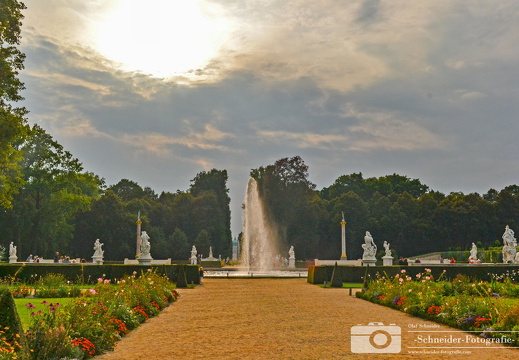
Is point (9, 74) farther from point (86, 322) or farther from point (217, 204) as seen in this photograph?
point (217, 204)

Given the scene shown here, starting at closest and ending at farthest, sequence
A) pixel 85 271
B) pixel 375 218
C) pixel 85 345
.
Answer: pixel 85 345 → pixel 85 271 → pixel 375 218

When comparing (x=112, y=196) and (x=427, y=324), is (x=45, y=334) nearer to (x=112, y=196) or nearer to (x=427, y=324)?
(x=427, y=324)

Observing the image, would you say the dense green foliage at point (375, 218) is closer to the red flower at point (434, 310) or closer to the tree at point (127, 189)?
the tree at point (127, 189)

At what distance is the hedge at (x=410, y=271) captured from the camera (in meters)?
26.3

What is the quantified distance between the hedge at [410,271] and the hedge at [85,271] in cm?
710

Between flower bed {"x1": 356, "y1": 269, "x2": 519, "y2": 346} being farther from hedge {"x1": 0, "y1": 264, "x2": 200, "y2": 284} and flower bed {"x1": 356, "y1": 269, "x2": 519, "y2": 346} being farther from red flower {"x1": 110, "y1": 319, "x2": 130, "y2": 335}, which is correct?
hedge {"x1": 0, "y1": 264, "x2": 200, "y2": 284}

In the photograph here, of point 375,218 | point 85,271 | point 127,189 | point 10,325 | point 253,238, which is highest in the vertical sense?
point 127,189

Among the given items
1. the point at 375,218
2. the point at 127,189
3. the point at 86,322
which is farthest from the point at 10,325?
the point at 127,189

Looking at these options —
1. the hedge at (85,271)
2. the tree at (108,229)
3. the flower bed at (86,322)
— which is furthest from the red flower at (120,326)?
the tree at (108,229)

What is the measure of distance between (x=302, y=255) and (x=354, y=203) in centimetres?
1089

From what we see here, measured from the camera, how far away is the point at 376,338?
35.7 feet

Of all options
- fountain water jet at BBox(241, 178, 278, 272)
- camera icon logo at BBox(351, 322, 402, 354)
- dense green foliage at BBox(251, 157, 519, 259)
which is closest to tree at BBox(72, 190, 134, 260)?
dense green foliage at BBox(251, 157, 519, 259)

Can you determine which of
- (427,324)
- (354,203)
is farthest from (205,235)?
(427,324)

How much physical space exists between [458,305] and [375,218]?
62.0 metres
